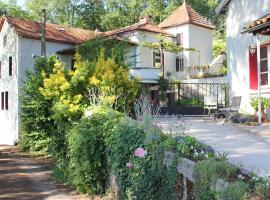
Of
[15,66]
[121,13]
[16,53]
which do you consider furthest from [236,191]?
[121,13]

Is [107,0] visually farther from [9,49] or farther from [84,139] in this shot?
[84,139]

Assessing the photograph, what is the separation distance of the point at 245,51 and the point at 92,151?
7.21 meters

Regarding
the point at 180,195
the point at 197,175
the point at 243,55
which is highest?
the point at 243,55

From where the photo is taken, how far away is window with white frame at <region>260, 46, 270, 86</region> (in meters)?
12.6

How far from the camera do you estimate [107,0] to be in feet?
176

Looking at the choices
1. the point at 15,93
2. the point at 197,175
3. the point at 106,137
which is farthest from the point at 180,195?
the point at 15,93

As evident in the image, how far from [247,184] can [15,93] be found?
25.8 metres

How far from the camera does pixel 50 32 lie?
29219 millimetres

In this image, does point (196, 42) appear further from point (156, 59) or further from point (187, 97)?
point (187, 97)

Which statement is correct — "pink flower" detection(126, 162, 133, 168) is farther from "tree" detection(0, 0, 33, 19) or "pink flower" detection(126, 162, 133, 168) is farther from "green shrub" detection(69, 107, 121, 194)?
"tree" detection(0, 0, 33, 19)

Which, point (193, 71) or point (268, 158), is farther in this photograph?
point (193, 71)

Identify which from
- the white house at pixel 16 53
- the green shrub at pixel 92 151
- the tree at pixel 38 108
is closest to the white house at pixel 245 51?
the green shrub at pixel 92 151

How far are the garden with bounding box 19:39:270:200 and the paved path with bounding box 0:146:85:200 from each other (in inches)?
19.8

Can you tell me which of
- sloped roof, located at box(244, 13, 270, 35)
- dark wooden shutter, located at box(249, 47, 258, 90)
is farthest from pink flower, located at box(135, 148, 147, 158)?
dark wooden shutter, located at box(249, 47, 258, 90)
